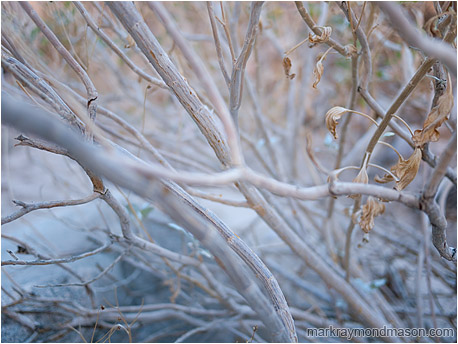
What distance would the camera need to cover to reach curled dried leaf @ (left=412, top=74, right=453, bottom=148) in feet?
1.64

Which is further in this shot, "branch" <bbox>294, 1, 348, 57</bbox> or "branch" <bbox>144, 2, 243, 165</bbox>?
"branch" <bbox>294, 1, 348, 57</bbox>

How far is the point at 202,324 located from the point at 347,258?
0.44 m

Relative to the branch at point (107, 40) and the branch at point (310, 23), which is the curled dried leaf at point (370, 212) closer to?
the branch at point (310, 23)

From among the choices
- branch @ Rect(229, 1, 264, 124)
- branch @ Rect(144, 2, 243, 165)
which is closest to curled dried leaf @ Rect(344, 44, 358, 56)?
branch @ Rect(229, 1, 264, 124)

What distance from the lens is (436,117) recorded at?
1.71ft

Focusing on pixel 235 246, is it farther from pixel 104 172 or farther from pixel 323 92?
pixel 323 92

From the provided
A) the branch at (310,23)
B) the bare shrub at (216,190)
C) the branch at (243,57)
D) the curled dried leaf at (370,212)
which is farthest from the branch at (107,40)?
the curled dried leaf at (370,212)

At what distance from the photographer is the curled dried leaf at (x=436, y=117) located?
499 mm

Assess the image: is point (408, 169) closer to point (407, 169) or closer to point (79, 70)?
point (407, 169)

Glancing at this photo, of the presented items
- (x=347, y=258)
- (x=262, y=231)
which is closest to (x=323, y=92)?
(x=262, y=231)

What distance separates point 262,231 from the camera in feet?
4.97

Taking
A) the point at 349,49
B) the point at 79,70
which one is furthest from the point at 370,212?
the point at 79,70

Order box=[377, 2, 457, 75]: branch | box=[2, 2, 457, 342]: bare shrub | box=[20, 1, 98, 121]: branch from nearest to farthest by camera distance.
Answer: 1. box=[377, 2, 457, 75]: branch
2. box=[2, 2, 457, 342]: bare shrub
3. box=[20, 1, 98, 121]: branch

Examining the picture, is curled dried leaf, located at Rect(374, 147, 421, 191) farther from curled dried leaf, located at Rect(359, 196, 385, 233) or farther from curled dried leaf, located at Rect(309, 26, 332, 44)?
curled dried leaf, located at Rect(309, 26, 332, 44)
